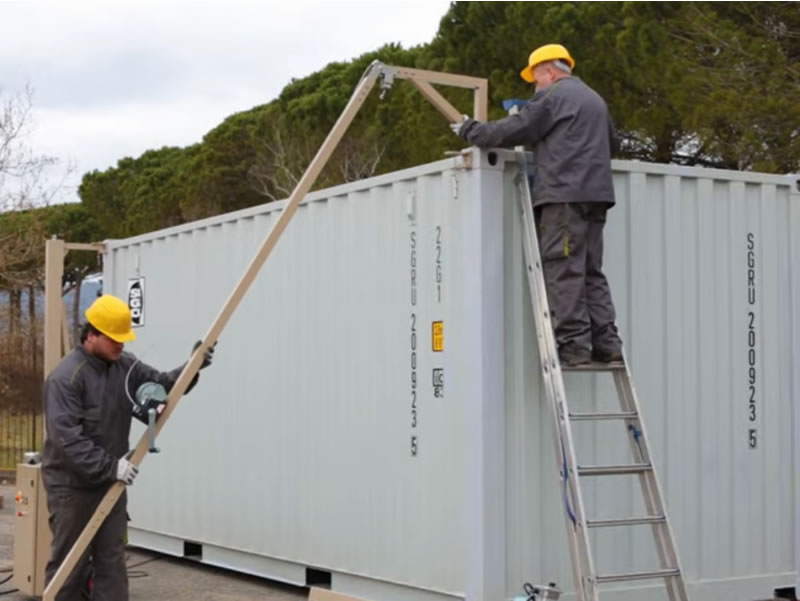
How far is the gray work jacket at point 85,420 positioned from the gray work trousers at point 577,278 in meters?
2.20

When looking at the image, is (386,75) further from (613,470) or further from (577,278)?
(613,470)

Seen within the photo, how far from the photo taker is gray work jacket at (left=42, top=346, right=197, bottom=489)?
255 inches

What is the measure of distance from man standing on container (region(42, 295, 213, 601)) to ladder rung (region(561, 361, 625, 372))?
2.06 meters

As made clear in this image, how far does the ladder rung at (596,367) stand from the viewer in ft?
20.6

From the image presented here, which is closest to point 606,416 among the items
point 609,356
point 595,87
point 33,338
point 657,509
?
point 609,356

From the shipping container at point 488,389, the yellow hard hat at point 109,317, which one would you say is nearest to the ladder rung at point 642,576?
the shipping container at point 488,389

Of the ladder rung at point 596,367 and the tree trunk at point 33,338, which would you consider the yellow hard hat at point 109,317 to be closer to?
the ladder rung at point 596,367

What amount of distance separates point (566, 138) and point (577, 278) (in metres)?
0.76

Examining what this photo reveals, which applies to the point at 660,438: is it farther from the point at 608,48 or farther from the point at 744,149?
the point at 608,48

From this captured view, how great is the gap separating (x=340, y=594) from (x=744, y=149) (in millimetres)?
10363

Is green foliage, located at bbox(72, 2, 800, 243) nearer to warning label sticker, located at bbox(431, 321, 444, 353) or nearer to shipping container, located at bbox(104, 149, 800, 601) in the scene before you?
shipping container, located at bbox(104, 149, 800, 601)

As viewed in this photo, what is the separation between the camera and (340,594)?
752 cm

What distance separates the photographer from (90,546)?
6719 millimetres

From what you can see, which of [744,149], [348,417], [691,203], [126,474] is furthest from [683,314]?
[744,149]
